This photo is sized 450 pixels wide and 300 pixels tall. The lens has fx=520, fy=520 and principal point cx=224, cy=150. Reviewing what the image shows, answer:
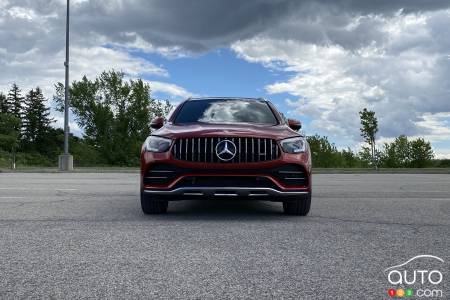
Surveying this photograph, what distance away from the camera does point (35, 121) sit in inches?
3964

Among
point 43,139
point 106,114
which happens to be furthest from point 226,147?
point 43,139

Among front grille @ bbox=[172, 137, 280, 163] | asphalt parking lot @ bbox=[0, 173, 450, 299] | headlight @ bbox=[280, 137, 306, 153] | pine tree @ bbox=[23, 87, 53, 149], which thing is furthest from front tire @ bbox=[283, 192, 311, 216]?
pine tree @ bbox=[23, 87, 53, 149]

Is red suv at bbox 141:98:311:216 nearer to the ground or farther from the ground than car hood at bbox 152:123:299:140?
nearer to the ground

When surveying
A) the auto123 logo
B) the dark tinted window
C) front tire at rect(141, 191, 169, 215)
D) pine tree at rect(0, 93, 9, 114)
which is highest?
pine tree at rect(0, 93, 9, 114)

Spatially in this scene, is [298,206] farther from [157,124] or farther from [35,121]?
[35,121]

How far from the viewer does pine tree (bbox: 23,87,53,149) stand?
99.1 m

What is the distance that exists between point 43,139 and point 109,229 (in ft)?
326

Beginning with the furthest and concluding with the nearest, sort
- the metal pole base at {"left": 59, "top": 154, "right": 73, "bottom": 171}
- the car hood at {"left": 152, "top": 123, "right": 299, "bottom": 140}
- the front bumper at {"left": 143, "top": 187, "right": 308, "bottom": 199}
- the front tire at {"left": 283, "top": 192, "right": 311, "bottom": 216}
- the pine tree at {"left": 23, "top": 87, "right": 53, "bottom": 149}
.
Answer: the pine tree at {"left": 23, "top": 87, "right": 53, "bottom": 149} < the metal pole base at {"left": 59, "top": 154, "right": 73, "bottom": 171} < the front tire at {"left": 283, "top": 192, "right": 311, "bottom": 216} < the car hood at {"left": 152, "top": 123, "right": 299, "bottom": 140} < the front bumper at {"left": 143, "top": 187, "right": 308, "bottom": 199}

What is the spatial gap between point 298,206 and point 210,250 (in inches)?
99.7

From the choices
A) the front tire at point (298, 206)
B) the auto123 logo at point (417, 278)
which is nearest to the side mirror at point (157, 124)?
the front tire at point (298, 206)

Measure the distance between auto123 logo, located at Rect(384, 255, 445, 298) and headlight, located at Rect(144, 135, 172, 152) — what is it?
3.25 metres

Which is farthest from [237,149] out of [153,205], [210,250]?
[210,250]

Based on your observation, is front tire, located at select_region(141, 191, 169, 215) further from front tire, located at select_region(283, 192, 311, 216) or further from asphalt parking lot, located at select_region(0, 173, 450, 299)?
front tire, located at select_region(283, 192, 311, 216)

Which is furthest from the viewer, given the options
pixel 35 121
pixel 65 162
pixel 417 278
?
pixel 35 121
